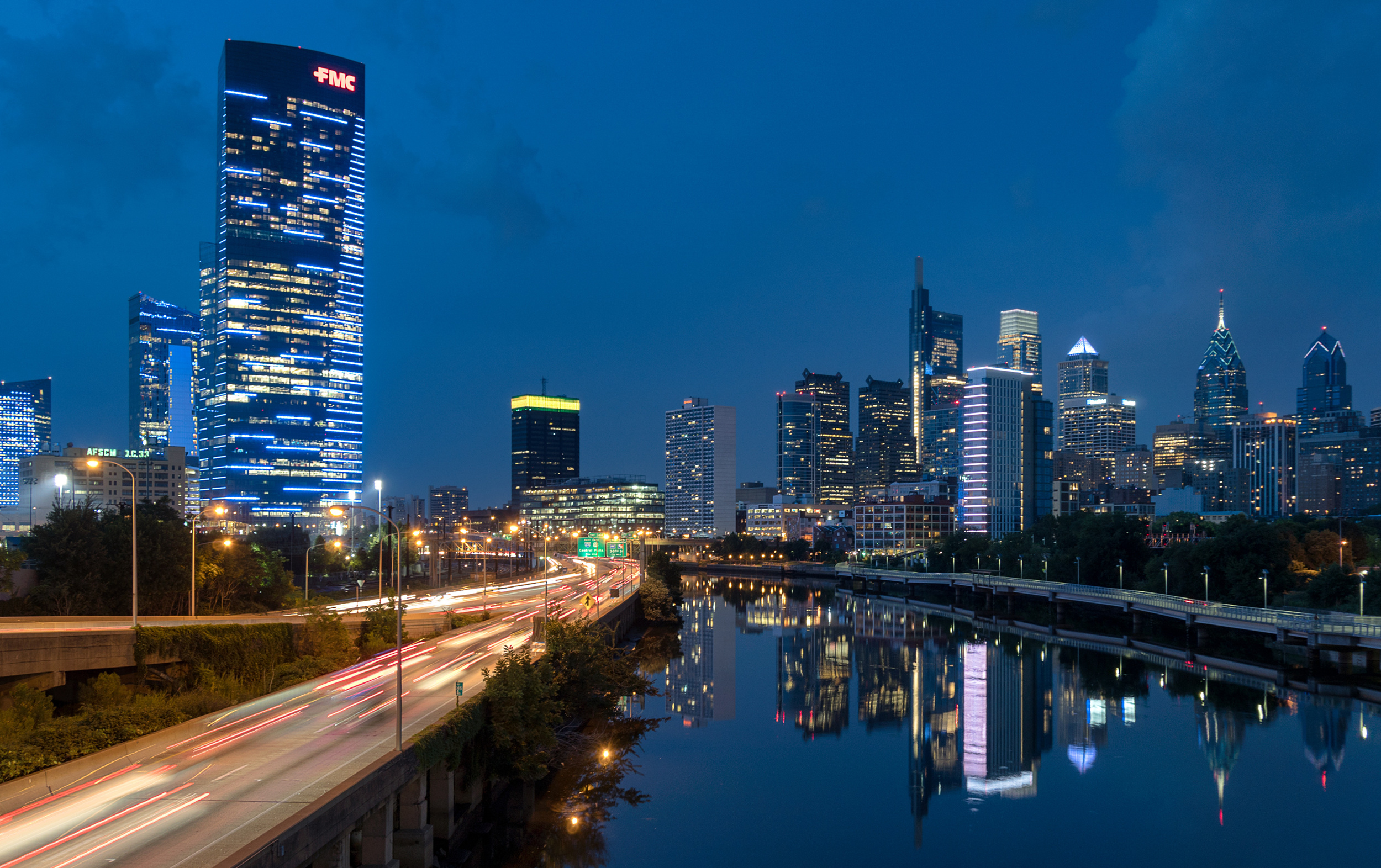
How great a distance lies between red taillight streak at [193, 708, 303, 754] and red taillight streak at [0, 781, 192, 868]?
4182 millimetres

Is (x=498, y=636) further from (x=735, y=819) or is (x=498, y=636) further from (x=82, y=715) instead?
(x=82, y=715)

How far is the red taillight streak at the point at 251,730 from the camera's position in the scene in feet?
92.7

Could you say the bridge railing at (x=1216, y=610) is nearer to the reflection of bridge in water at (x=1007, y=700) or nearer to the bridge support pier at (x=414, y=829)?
the reflection of bridge in water at (x=1007, y=700)

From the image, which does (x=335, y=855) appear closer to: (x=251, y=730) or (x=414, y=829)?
(x=414, y=829)

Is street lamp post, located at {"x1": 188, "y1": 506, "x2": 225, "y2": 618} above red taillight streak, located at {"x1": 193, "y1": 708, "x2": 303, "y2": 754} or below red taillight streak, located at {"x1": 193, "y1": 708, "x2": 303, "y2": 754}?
above

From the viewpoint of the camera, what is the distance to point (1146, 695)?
66.2 metres

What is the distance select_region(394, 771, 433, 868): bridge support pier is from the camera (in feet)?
94.0

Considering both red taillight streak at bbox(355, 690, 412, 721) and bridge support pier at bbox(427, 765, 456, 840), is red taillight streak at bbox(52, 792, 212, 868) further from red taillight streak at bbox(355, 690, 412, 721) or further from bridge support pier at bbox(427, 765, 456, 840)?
bridge support pier at bbox(427, 765, 456, 840)

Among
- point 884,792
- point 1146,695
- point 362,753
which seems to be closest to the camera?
point 362,753

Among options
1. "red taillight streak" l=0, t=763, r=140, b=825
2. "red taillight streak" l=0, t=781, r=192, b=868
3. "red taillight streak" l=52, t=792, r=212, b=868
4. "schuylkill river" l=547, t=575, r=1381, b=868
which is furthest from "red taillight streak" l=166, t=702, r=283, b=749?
"schuylkill river" l=547, t=575, r=1381, b=868

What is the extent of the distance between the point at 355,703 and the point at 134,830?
1516 centimetres

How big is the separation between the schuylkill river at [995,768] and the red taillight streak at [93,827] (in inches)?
610

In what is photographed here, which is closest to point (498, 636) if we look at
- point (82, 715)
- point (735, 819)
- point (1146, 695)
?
point (735, 819)

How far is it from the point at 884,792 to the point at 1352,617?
47.2m
